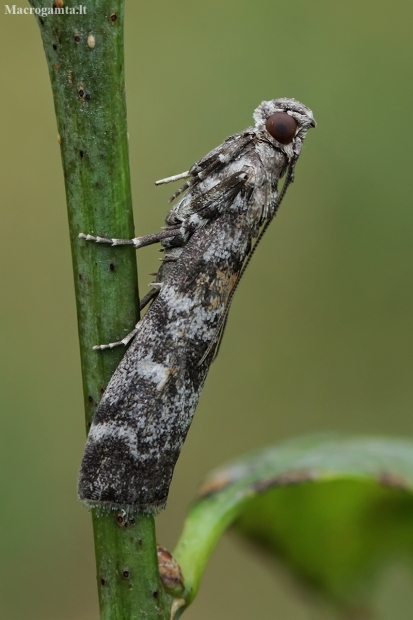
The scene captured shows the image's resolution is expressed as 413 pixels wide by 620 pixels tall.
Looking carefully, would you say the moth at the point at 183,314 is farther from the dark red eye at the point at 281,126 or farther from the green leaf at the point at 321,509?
the green leaf at the point at 321,509

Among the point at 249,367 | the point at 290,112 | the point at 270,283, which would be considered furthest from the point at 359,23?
the point at 290,112

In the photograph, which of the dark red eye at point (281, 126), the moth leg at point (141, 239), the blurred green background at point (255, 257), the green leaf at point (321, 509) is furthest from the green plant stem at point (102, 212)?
the blurred green background at point (255, 257)

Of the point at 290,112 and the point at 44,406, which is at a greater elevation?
the point at 290,112

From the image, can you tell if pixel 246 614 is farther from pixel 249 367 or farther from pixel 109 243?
pixel 109 243

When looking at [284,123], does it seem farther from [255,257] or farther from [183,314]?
[255,257]

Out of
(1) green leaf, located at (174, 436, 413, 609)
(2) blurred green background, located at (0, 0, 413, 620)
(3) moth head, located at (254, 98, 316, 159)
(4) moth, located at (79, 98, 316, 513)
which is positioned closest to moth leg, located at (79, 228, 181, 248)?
(4) moth, located at (79, 98, 316, 513)

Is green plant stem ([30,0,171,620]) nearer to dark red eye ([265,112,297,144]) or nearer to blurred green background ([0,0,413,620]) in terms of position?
dark red eye ([265,112,297,144])

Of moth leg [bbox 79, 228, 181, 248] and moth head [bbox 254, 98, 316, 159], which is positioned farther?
moth head [bbox 254, 98, 316, 159]
